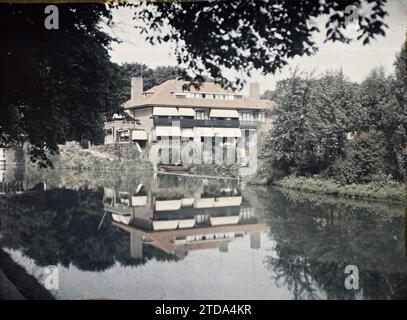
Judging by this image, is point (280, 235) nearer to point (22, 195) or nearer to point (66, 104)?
point (66, 104)

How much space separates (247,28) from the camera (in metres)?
6.47

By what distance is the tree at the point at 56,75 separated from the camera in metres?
7.41

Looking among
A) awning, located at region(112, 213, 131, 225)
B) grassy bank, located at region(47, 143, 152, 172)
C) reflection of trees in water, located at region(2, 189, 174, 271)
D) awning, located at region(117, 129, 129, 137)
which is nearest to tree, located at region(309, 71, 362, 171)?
awning, located at region(117, 129, 129, 137)

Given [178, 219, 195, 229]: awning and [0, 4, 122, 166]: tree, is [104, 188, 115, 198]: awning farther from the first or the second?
[0, 4, 122, 166]: tree

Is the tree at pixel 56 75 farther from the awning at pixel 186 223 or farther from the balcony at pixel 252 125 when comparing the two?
the balcony at pixel 252 125

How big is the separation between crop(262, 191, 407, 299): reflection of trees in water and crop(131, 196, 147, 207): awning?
470cm

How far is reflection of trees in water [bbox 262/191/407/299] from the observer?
23.7 feet

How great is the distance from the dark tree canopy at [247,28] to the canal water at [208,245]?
3.57 metres

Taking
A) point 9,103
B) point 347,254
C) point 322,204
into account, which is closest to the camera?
point 9,103

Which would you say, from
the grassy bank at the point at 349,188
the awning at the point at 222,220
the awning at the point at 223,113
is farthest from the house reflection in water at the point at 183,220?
the grassy bank at the point at 349,188

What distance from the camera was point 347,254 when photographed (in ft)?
31.3

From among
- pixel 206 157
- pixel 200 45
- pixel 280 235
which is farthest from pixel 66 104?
pixel 206 157

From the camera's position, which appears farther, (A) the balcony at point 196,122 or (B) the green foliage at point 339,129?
(A) the balcony at point 196,122

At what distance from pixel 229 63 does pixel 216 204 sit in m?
8.97
